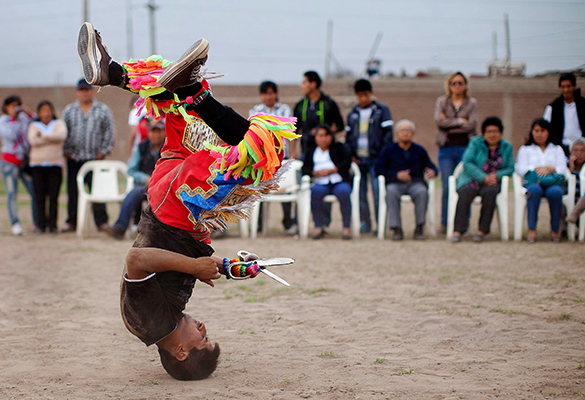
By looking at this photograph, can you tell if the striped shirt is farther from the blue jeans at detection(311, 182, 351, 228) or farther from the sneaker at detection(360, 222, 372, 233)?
the sneaker at detection(360, 222, 372, 233)

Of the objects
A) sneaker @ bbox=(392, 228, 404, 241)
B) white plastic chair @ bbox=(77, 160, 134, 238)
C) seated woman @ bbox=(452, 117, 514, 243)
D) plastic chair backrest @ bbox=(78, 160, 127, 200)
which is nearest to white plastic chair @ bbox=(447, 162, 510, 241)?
seated woman @ bbox=(452, 117, 514, 243)

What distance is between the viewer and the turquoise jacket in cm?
856

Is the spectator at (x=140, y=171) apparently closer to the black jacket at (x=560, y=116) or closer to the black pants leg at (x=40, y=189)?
the black pants leg at (x=40, y=189)

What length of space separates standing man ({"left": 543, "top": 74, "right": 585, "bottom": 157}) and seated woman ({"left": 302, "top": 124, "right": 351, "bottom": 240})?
296 cm

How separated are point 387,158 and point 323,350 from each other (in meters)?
5.47

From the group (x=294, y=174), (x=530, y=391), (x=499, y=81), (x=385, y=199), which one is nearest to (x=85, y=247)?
(x=294, y=174)

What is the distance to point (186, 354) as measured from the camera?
356 cm

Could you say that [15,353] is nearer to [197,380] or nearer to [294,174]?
[197,380]

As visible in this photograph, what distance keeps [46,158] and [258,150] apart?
739 centimetres

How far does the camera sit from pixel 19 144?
976 centimetres

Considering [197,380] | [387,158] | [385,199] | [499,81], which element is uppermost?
[499,81]

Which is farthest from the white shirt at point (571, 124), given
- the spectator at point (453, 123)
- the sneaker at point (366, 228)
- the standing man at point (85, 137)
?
the standing man at point (85, 137)

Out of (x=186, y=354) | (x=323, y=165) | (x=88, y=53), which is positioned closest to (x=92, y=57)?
(x=88, y=53)

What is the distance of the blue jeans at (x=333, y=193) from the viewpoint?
353 inches
